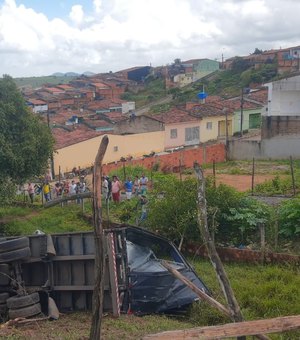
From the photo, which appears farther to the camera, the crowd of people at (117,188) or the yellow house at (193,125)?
the yellow house at (193,125)

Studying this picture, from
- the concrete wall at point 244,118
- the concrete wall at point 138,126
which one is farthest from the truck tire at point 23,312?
the concrete wall at point 244,118

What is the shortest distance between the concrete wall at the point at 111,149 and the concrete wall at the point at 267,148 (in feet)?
21.2

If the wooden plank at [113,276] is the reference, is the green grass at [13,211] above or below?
below

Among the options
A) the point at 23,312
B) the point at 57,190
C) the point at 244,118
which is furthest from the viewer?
the point at 244,118

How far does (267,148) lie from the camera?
31172 millimetres

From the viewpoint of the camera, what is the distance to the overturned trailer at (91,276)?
872cm

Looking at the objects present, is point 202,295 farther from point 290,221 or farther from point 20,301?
point 290,221

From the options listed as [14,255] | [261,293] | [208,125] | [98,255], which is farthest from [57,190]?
[208,125]

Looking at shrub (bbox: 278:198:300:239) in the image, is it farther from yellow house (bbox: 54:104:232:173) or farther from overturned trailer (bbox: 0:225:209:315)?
yellow house (bbox: 54:104:232:173)

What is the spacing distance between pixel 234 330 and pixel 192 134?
34.8 metres

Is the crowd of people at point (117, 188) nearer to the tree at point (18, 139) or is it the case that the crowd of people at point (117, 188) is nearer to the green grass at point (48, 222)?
the green grass at point (48, 222)

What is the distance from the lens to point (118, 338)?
284 inches

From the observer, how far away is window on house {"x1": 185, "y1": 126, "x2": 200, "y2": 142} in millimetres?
38594

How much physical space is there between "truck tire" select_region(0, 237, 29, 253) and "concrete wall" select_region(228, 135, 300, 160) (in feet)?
79.1
